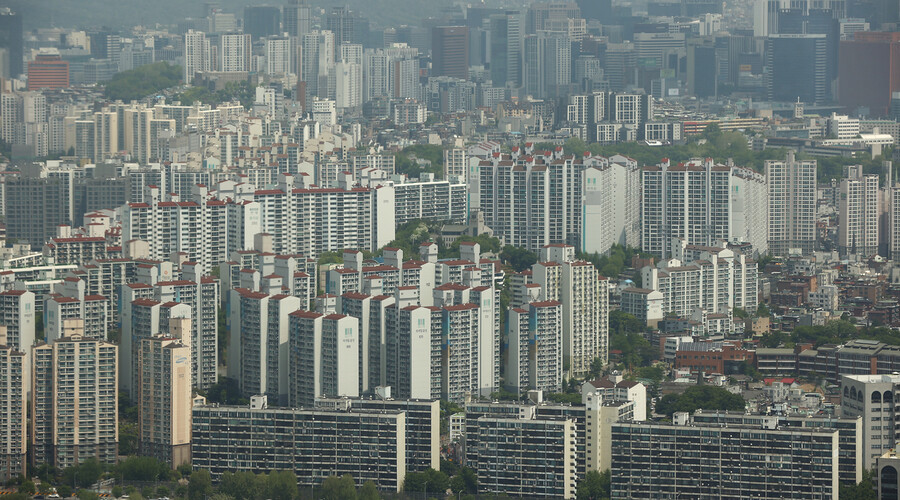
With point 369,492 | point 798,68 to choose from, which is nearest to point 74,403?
point 369,492

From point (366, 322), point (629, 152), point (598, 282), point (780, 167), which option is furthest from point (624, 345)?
point (629, 152)

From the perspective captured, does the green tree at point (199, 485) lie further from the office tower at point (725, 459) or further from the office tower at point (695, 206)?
the office tower at point (695, 206)

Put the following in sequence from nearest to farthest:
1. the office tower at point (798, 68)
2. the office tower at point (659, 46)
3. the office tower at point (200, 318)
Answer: the office tower at point (200, 318) → the office tower at point (798, 68) → the office tower at point (659, 46)

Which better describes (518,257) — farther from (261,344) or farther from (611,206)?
(261,344)

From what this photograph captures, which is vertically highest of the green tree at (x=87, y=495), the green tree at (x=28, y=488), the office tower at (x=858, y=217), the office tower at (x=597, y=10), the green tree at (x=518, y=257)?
the office tower at (x=597, y=10)

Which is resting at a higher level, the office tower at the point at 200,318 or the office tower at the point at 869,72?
the office tower at the point at 869,72

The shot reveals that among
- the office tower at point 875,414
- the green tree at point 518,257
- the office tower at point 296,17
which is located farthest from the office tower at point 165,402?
the office tower at point 296,17

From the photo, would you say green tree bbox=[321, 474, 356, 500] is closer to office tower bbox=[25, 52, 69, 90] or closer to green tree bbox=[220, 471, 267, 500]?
green tree bbox=[220, 471, 267, 500]

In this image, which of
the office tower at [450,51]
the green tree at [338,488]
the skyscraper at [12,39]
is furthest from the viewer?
the office tower at [450,51]
